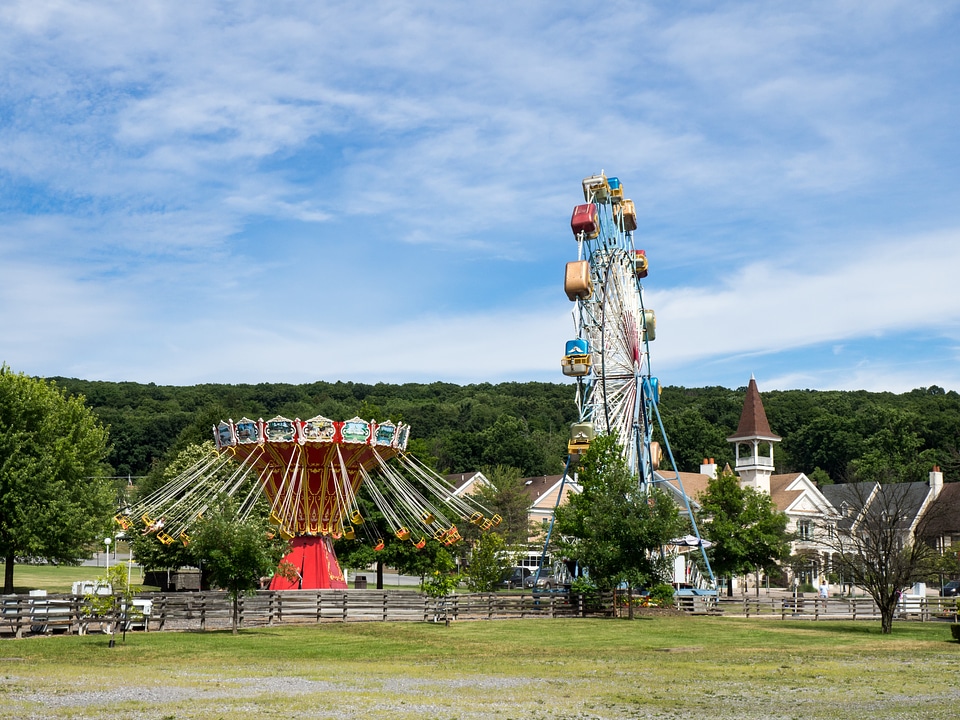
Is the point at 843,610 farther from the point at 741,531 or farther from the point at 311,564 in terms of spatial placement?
the point at 311,564

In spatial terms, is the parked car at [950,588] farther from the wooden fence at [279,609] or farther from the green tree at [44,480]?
the green tree at [44,480]

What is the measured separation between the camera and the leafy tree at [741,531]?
190ft

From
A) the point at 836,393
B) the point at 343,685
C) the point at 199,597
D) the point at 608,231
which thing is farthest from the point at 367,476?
the point at 836,393

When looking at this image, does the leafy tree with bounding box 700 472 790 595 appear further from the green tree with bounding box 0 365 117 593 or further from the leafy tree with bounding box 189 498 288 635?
the leafy tree with bounding box 189 498 288 635

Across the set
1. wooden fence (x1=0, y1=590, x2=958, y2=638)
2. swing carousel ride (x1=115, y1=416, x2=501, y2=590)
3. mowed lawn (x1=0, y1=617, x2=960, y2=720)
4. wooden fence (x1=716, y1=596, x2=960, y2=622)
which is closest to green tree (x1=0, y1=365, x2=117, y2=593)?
swing carousel ride (x1=115, y1=416, x2=501, y2=590)

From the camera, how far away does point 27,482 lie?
46938 mm

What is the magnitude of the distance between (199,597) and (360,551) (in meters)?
20.7

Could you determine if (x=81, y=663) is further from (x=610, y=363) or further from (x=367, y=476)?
(x=610, y=363)

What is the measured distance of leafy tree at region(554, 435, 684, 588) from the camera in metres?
41.7

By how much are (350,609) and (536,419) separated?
129m

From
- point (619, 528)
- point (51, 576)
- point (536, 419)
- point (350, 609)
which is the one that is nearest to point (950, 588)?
point (619, 528)

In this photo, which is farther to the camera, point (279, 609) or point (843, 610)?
point (843, 610)

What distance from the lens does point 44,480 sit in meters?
47.4

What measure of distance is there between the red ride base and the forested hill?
56921mm
